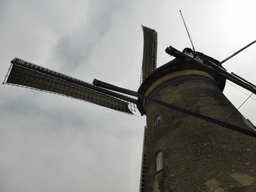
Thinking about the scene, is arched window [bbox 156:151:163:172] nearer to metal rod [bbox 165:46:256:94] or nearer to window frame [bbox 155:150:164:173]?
window frame [bbox 155:150:164:173]

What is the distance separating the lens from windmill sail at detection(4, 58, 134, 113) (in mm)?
13445

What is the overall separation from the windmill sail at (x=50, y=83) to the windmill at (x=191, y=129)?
0.23 feet

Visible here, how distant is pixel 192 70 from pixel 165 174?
654 centimetres

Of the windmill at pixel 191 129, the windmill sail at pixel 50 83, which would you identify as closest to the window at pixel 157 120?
the windmill at pixel 191 129

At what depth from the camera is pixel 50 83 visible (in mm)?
14781

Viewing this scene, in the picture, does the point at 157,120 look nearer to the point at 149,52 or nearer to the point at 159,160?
the point at 159,160

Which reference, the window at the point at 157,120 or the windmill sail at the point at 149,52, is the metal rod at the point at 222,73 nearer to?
the window at the point at 157,120

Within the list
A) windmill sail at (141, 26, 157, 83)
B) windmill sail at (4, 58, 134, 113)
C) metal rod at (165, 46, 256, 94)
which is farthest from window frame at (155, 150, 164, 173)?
windmill sail at (141, 26, 157, 83)

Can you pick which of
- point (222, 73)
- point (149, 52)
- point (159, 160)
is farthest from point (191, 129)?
point (149, 52)

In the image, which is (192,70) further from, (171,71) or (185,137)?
(185,137)

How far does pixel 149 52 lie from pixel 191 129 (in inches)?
512

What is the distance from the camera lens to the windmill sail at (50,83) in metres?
13.4

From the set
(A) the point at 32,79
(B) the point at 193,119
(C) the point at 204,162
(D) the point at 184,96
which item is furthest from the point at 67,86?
(C) the point at 204,162

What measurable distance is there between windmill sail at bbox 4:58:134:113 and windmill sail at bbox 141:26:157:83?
13.6 ft
